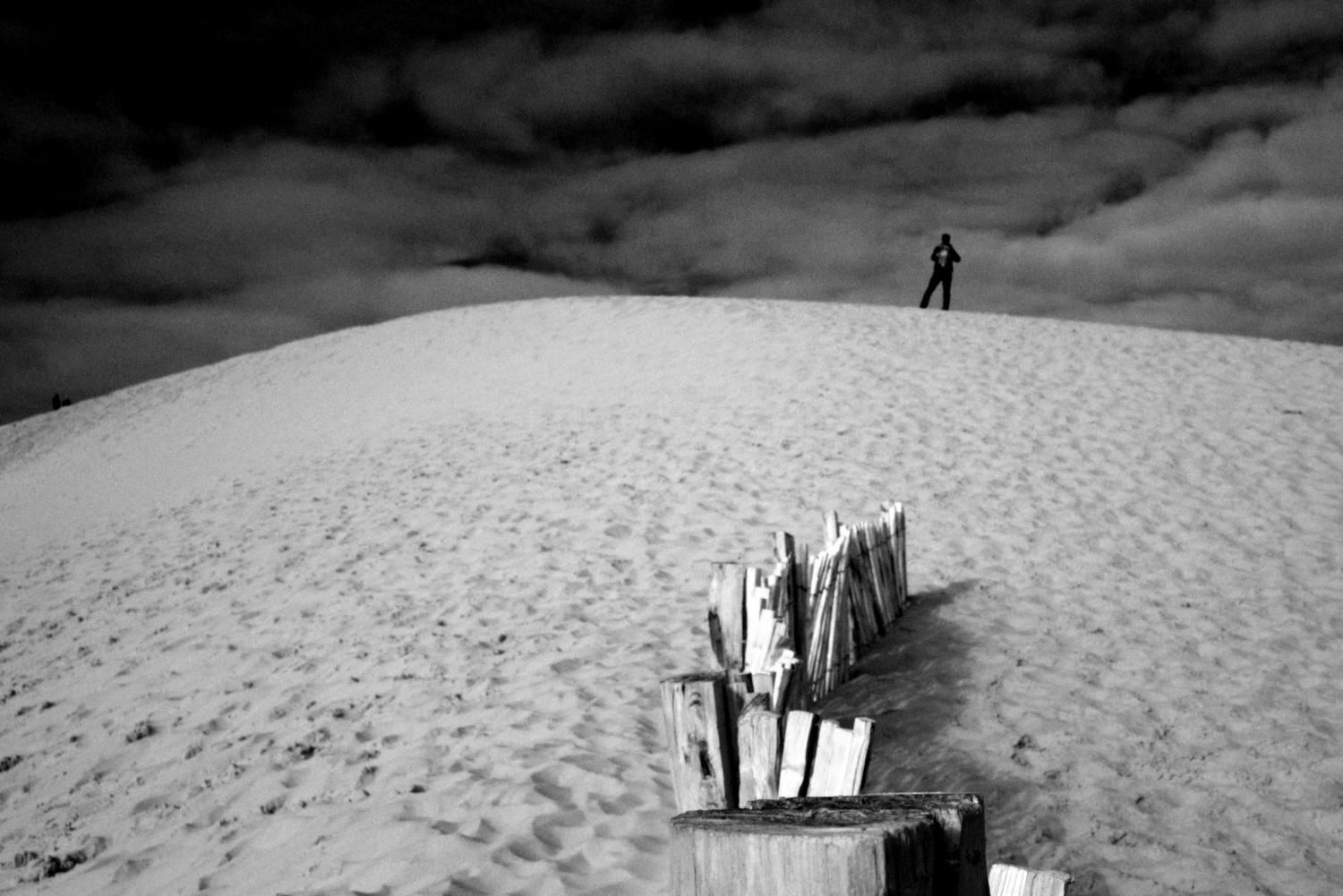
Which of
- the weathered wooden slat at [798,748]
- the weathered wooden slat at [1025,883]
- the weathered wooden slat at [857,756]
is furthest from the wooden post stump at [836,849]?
the weathered wooden slat at [798,748]

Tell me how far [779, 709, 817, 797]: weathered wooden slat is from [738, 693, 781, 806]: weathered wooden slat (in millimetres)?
113

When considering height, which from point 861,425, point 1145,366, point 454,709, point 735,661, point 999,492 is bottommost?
point 454,709

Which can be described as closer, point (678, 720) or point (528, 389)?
point (678, 720)

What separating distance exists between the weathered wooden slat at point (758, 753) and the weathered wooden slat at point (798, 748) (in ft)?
0.37

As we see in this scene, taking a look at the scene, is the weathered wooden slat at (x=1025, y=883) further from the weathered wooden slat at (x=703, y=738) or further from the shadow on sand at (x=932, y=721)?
the shadow on sand at (x=932, y=721)

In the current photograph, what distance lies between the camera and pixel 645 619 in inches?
258

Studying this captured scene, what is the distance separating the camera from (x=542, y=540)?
8.61 metres

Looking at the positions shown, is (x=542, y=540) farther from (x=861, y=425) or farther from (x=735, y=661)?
(x=861, y=425)

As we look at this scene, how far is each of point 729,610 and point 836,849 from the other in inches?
138

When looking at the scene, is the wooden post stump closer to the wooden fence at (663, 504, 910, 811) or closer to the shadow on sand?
the wooden fence at (663, 504, 910, 811)

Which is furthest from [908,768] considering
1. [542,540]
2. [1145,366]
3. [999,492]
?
[1145,366]

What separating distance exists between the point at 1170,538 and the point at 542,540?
5.86 m

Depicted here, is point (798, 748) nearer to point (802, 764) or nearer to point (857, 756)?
point (802, 764)

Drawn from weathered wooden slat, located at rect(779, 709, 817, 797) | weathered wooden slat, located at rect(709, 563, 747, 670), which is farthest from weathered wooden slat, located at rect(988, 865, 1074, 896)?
weathered wooden slat, located at rect(709, 563, 747, 670)
